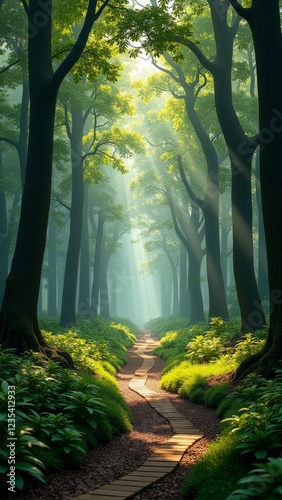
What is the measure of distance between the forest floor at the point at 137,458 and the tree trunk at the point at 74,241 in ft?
29.7

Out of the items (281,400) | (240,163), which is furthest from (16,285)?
(240,163)

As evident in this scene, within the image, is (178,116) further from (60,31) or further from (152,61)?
(60,31)

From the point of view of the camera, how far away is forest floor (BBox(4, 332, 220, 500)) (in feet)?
16.9

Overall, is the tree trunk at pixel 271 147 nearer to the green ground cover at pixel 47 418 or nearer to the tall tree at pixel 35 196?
the green ground cover at pixel 47 418

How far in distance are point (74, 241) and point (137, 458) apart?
1391 centimetres

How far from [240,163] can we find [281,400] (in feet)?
27.3

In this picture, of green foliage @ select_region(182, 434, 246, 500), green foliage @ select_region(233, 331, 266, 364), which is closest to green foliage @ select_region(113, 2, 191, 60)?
green foliage @ select_region(233, 331, 266, 364)

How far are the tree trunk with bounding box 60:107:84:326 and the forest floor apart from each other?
A: 29.7ft

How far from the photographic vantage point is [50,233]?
124 feet

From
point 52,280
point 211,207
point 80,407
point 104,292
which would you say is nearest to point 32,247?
point 80,407

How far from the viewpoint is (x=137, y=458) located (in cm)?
660

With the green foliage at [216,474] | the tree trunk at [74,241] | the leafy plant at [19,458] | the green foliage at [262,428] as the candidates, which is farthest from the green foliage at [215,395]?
the tree trunk at [74,241]

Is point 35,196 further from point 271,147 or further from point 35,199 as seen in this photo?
point 271,147

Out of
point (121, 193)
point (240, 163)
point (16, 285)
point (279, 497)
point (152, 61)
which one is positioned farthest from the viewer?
point (121, 193)
